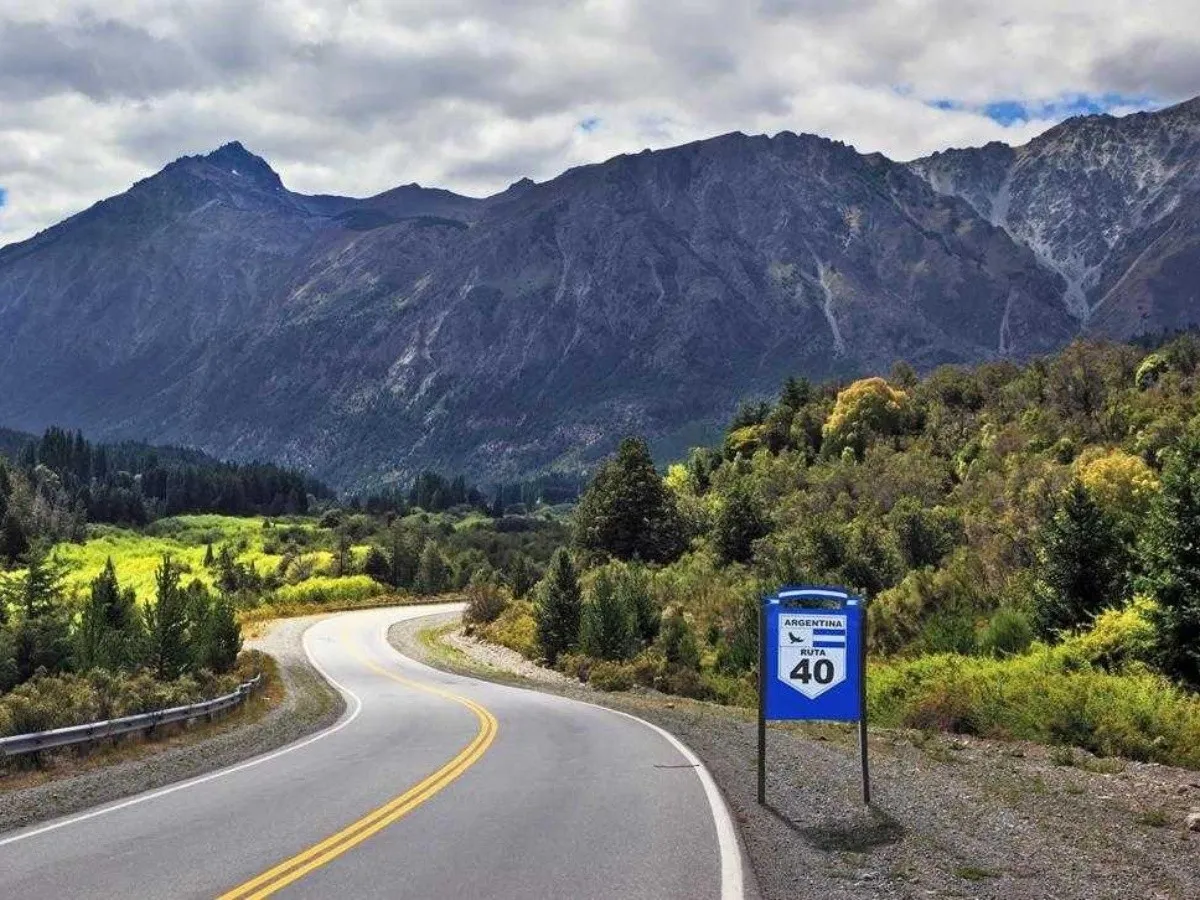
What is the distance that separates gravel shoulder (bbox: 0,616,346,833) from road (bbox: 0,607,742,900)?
0.75 m

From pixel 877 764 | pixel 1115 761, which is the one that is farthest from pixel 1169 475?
pixel 877 764

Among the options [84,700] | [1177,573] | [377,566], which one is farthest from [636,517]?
[377,566]

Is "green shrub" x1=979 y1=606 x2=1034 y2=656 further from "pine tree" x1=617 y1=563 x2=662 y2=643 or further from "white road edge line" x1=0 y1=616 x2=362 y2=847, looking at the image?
"pine tree" x1=617 y1=563 x2=662 y2=643

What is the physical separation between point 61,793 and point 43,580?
141ft

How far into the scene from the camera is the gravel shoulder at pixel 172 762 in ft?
43.5

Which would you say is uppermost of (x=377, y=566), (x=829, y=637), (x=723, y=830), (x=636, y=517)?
(x=636, y=517)

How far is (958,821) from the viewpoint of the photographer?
11375 mm

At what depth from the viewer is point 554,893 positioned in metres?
8.13

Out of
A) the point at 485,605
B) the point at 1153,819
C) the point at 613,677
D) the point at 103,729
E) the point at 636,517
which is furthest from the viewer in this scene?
the point at 485,605

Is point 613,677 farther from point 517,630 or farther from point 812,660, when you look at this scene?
point 812,660

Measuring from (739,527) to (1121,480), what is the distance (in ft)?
59.0

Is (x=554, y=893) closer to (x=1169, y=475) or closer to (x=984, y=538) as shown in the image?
(x=1169, y=475)

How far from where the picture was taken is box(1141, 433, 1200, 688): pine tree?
17859 millimetres

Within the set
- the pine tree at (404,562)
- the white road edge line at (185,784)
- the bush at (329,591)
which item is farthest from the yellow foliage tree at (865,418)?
the pine tree at (404,562)
